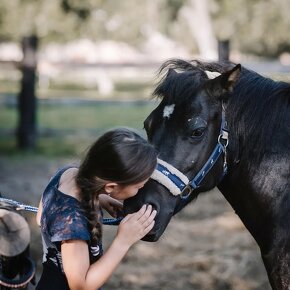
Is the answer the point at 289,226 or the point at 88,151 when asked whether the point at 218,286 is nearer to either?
the point at 289,226

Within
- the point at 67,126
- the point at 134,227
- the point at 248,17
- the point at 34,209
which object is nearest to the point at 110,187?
the point at 134,227

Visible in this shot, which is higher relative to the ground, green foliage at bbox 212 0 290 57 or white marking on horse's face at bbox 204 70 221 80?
white marking on horse's face at bbox 204 70 221 80

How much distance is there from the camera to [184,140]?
2646mm

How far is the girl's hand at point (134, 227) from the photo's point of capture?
246 cm

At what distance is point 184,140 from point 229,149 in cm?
23

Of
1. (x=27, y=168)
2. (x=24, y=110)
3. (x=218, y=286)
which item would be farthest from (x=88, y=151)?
(x=24, y=110)

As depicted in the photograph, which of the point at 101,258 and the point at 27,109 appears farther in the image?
the point at 27,109

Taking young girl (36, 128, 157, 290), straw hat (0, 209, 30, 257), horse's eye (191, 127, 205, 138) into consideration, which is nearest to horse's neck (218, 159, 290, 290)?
horse's eye (191, 127, 205, 138)

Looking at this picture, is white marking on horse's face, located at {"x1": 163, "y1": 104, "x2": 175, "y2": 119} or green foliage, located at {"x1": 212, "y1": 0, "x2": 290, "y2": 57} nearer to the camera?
white marking on horse's face, located at {"x1": 163, "y1": 104, "x2": 175, "y2": 119}

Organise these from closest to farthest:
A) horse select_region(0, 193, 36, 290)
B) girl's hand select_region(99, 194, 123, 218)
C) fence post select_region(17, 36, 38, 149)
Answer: girl's hand select_region(99, 194, 123, 218) < horse select_region(0, 193, 36, 290) < fence post select_region(17, 36, 38, 149)

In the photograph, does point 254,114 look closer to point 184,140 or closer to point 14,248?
point 184,140

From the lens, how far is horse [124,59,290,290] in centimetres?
264

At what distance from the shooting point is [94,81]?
106 feet

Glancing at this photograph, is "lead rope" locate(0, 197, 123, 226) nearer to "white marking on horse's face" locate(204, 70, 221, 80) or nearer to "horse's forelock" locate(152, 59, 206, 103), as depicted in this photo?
"horse's forelock" locate(152, 59, 206, 103)
